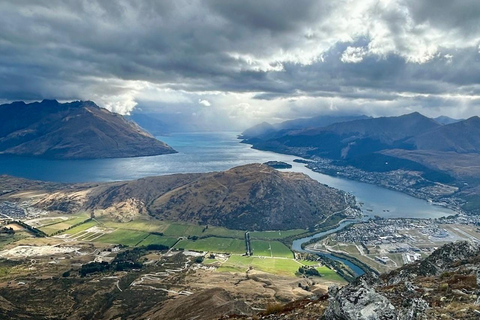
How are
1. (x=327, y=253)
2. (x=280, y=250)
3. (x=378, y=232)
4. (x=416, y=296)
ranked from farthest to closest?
(x=378, y=232), (x=280, y=250), (x=327, y=253), (x=416, y=296)

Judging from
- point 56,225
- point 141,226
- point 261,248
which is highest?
point 56,225

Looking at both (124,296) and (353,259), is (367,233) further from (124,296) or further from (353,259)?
(124,296)

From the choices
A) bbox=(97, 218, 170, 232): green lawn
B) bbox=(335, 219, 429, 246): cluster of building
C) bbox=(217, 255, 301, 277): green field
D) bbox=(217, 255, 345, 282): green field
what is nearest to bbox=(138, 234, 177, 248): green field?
bbox=(97, 218, 170, 232): green lawn

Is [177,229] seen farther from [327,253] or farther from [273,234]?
[327,253]

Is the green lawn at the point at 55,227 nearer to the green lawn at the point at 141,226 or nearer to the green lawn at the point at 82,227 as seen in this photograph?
the green lawn at the point at 82,227

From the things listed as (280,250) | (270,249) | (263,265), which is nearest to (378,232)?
(280,250)

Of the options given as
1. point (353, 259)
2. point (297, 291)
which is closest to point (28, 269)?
point (297, 291)

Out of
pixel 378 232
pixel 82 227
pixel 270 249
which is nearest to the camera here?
pixel 270 249
